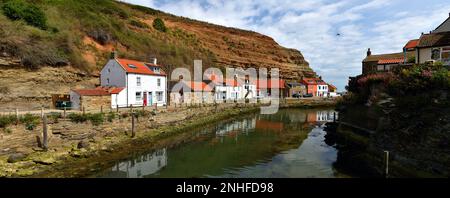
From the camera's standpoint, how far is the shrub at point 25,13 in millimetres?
33125

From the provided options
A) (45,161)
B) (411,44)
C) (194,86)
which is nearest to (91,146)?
(45,161)

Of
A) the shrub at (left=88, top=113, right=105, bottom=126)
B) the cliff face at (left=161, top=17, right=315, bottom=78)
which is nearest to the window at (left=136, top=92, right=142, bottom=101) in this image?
the shrub at (left=88, top=113, right=105, bottom=126)

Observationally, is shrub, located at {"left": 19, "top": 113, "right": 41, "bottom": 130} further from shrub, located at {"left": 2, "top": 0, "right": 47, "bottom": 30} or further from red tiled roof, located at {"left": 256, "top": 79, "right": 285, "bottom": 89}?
red tiled roof, located at {"left": 256, "top": 79, "right": 285, "bottom": 89}

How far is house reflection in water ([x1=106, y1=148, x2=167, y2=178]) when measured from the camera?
16.7 m

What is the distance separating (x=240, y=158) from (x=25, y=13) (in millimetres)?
33060

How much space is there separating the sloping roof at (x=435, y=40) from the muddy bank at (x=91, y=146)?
76.9 ft

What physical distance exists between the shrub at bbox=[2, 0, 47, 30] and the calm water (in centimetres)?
2559

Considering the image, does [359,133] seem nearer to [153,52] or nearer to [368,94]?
[368,94]

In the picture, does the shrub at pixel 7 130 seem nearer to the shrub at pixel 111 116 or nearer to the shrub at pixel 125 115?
the shrub at pixel 111 116

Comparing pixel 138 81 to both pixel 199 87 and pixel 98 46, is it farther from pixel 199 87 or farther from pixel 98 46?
pixel 98 46

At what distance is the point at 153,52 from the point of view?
54219 mm

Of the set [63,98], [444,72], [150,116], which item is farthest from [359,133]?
[63,98]

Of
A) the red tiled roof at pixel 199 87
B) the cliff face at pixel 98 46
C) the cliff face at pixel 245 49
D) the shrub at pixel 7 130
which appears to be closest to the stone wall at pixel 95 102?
the cliff face at pixel 98 46

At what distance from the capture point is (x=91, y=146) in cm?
2020
